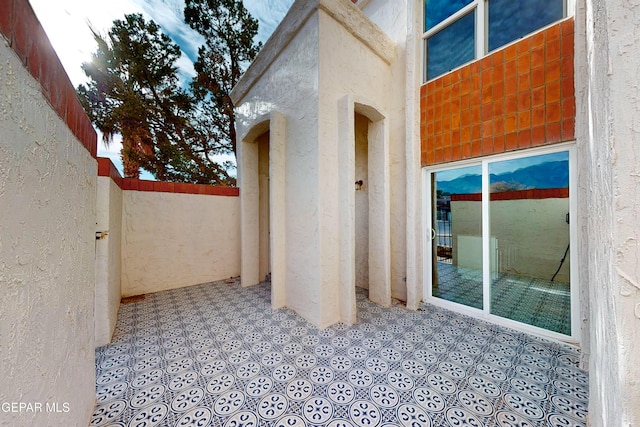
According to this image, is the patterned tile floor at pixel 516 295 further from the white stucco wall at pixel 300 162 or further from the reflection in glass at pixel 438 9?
the reflection in glass at pixel 438 9

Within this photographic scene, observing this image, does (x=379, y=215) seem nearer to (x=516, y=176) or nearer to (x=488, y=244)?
(x=488, y=244)

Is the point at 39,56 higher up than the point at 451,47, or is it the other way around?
the point at 451,47

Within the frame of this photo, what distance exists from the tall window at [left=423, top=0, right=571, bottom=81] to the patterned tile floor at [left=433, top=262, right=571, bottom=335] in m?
3.11

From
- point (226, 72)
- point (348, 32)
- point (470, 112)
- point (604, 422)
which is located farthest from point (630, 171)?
point (226, 72)

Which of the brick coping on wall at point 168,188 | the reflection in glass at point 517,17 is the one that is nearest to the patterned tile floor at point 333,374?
the brick coping on wall at point 168,188

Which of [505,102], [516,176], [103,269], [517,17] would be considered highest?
[517,17]

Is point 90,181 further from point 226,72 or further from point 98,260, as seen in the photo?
point 226,72

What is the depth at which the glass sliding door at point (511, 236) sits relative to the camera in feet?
8.54

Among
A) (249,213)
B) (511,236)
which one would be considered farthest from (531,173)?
(249,213)

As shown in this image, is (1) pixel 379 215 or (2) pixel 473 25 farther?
(1) pixel 379 215

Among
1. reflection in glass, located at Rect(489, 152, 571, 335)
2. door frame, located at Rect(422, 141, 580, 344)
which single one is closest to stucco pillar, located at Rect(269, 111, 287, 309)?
door frame, located at Rect(422, 141, 580, 344)

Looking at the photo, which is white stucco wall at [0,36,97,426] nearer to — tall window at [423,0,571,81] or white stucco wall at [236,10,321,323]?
white stucco wall at [236,10,321,323]

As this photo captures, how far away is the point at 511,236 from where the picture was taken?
3029mm

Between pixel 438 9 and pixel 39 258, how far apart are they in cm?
529
